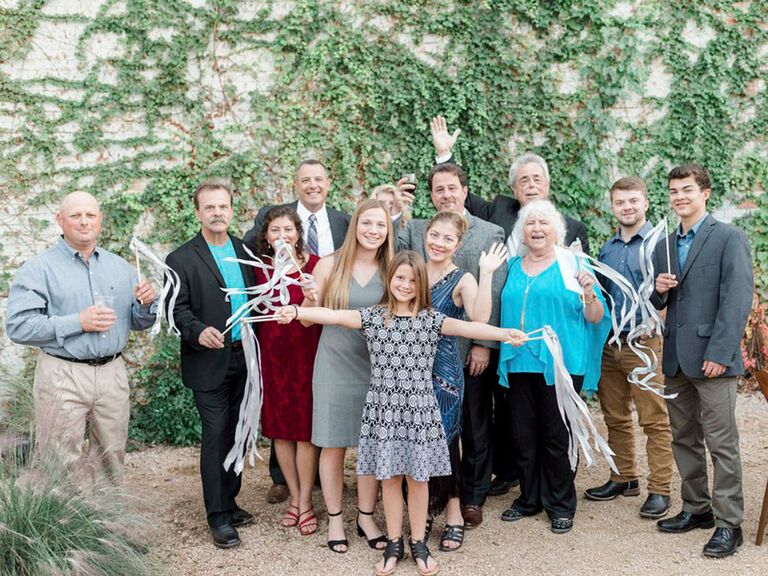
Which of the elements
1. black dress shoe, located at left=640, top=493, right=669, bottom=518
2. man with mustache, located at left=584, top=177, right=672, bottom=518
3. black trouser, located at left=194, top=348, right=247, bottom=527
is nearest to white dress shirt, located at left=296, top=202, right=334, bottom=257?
black trouser, located at left=194, top=348, right=247, bottom=527

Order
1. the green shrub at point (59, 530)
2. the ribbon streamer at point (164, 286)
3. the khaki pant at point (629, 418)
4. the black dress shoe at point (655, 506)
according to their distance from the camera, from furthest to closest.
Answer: the khaki pant at point (629, 418)
the black dress shoe at point (655, 506)
the ribbon streamer at point (164, 286)
the green shrub at point (59, 530)

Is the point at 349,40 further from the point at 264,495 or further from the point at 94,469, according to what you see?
the point at 94,469

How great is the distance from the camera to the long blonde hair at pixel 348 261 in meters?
4.04

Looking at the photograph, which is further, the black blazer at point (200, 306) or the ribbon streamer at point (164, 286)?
the black blazer at point (200, 306)

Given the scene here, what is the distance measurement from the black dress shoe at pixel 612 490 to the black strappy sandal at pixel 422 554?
144 centimetres

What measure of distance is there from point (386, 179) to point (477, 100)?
1068 millimetres

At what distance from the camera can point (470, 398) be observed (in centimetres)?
436

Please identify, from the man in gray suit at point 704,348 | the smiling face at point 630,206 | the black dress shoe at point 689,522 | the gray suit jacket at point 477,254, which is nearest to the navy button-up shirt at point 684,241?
the man in gray suit at point 704,348

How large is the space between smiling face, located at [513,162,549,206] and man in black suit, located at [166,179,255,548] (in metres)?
1.91

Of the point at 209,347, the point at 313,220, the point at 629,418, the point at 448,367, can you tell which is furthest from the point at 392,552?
the point at 313,220

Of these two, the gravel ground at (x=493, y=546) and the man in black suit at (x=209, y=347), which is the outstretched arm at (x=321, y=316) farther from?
the gravel ground at (x=493, y=546)

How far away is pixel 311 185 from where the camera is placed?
4.91 m

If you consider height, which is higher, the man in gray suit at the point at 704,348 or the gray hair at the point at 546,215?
the gray hair at the point at 546,215

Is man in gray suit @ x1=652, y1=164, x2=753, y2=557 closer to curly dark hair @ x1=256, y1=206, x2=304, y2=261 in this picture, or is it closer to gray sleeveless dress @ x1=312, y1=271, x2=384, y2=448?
gray sleeveless dress @ x1=312, y1=271, x2=384, y2=448
